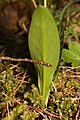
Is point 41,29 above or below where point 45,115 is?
above

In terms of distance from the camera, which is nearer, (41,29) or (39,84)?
(41,29)

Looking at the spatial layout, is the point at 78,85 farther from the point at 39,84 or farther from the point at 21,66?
the point at 21,66

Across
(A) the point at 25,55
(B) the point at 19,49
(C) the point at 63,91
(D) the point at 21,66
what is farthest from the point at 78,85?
(B) the point at 19,49

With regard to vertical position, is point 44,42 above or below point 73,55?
above

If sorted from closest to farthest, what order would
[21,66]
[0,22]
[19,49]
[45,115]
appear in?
[45,115] < [21,66] < [19,49] < [0,22]

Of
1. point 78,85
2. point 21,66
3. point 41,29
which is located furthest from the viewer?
point 21,66
